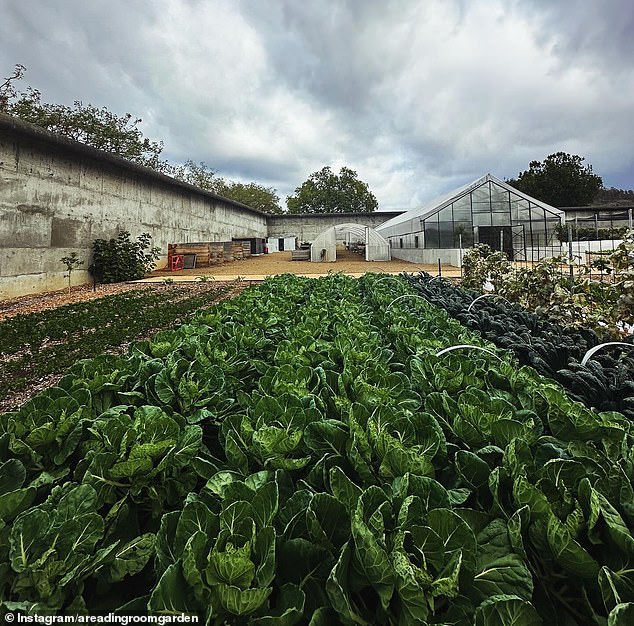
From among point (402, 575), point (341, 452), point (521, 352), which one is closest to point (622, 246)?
point (521, 352)

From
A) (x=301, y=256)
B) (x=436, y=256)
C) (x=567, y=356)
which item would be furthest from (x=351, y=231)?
(x=567, y=356)

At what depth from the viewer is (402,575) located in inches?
25.7

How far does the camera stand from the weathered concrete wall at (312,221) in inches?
1368

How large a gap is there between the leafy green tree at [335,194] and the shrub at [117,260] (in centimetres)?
4090

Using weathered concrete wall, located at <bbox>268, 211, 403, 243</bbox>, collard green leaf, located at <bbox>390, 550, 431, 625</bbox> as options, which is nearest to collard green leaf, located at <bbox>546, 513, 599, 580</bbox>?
collard green leaf, located at <bbox>390, 550, 431, 625</bbox>

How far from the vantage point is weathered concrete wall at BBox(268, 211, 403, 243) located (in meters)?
34.8

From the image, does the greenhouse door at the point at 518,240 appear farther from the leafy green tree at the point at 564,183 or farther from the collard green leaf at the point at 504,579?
the leafy green tree at the point at 564,183

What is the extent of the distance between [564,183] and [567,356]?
47.6 meters

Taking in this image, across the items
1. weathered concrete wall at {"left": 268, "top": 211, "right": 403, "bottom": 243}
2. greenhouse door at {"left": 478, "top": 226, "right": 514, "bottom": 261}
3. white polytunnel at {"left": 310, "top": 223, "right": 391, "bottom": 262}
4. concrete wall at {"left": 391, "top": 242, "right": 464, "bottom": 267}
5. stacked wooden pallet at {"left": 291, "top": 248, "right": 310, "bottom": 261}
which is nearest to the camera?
concrete wall at {"left": 391, "top": 242, "right": 464, "bottom": 267}

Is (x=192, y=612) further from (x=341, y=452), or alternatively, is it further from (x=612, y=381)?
(x=612, y=381)

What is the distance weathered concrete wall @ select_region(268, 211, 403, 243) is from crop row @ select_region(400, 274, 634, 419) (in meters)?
30.9

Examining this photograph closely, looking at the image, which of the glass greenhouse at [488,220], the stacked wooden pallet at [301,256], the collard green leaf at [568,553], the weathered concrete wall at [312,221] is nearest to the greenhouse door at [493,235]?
the glass greenhouse at [488,220]

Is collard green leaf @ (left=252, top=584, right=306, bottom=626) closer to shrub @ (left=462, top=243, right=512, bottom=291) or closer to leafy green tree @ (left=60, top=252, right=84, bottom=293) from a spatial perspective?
shrub @ (left=462, top=243, right=512, bottom=291)

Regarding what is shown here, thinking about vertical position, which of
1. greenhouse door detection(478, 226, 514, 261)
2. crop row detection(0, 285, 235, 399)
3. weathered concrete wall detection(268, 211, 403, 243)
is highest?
weathered concrete wall detection(268, 211, 403, 243)
